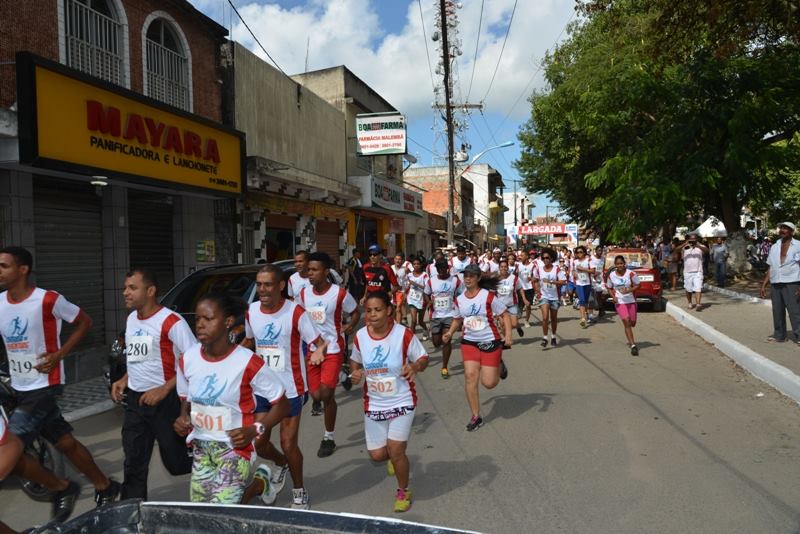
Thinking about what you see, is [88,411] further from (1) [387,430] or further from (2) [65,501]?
(1) [387,430]

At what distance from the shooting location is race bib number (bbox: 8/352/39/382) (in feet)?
13.7

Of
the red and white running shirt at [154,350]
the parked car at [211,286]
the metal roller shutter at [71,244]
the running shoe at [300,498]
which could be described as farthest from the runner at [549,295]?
the red and white running shirt at [154,350]

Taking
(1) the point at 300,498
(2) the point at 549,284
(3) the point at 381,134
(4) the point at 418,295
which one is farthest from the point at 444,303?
(3) the point at 381,134

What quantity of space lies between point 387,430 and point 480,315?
235 cm

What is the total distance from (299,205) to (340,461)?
1408 cm

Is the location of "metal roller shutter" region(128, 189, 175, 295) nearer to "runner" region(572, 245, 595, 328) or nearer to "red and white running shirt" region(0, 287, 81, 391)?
"red and white running shirt" region(0, 287, 81, 391)

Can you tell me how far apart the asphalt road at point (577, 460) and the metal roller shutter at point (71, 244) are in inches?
161

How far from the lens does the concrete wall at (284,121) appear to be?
15578mm

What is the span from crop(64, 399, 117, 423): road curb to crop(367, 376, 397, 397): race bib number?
4247 mm

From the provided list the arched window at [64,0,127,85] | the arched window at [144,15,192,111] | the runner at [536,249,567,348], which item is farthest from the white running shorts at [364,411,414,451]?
the arched window at [144,15,192,111]

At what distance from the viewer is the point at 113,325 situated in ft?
37.5

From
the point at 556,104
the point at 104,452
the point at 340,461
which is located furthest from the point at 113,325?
the point at 556,104

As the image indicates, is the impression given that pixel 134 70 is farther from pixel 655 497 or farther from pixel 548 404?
pixel 655 497

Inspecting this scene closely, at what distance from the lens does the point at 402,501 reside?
423cm
